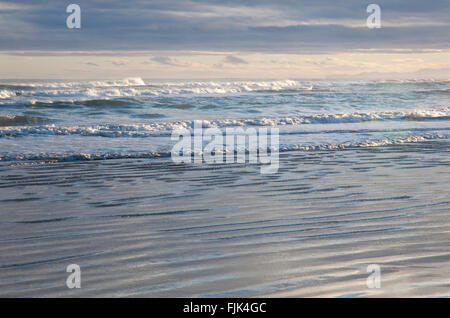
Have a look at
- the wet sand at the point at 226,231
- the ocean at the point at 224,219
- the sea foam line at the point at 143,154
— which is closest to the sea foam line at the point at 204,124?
the ocean at the point at 224,219

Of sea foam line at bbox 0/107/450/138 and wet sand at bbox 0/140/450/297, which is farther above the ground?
sea foam line at bbox 0/107/450/138

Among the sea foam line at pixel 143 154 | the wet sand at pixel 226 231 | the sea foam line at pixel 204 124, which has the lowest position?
the wet sand at pixel 226 231

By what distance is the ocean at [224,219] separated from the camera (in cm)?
366

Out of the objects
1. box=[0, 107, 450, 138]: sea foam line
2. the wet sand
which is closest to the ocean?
the wet sand

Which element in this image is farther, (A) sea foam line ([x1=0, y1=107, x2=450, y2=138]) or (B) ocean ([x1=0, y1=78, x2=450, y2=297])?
(A) sea foam line ([x1=0, y1=107, x2=450, y2=138])

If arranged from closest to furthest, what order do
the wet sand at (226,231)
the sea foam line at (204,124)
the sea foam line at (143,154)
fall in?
the wet sand at (226,231), the sea foam line at (143,154), the sea foam line at (204,124)

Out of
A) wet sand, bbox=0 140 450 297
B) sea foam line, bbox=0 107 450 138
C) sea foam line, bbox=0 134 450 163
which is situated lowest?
wet sand, bbox=0 140 450 297

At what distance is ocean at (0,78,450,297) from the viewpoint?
366cm

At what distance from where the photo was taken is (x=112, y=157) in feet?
33.8

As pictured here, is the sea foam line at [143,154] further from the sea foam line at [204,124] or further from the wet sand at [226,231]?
the sea foam line at [204,124]

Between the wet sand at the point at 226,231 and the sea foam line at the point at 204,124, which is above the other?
the sea foam line at the point at 204,124

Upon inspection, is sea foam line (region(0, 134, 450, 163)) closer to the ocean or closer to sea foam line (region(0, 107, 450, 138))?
the ocean
